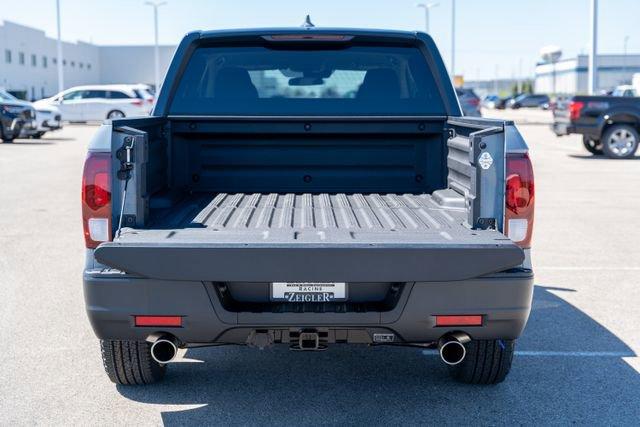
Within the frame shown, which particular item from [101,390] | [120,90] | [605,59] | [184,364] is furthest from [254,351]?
[605,59]

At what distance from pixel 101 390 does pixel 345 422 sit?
1.38 meters

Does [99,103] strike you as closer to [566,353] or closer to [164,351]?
[566,353]

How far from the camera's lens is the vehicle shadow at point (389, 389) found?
14.6 feet

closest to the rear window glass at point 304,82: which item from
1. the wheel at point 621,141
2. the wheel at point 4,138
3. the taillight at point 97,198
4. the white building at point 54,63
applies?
the taillight at point 97,198

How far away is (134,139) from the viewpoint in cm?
427

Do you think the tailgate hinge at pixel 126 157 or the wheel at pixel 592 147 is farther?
the wheel at pixel 592 147

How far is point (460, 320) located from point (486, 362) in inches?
31.8

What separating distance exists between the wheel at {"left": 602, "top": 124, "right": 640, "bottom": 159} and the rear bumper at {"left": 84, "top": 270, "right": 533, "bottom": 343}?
62.3 ft

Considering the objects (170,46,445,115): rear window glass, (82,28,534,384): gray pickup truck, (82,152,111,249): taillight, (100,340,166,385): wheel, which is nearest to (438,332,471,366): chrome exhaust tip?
(82,28,534,384): gray pickup truck

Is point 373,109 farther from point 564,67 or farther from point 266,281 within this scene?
point 564,67

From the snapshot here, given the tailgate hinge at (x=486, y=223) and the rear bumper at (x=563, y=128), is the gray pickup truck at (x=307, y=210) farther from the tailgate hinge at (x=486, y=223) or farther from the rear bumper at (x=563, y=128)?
the rear bumper at (x=563, y=128)

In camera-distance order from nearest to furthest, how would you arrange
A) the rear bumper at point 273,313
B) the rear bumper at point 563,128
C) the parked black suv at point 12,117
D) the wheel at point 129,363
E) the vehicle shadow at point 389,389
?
the rear bumper at point 273,313
the vehicle shadow at point 389,389
the wheel at point 129,363
the rear bumper at point 563,128
the parked black suv at point 12,117

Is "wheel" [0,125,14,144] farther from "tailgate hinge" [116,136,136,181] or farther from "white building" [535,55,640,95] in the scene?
"white building" [535,55,640,95]

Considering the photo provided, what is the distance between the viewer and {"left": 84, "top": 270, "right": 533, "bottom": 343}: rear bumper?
3.98 m
